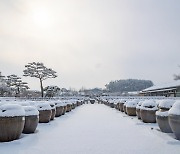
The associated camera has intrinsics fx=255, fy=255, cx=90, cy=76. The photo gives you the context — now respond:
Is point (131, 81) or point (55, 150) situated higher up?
point (131, 81)

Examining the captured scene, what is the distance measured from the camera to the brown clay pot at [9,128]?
322 inches

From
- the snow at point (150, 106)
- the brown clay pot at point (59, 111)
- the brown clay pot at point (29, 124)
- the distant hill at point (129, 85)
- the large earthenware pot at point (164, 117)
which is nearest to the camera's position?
the large earthenware pot at point (164, 117)

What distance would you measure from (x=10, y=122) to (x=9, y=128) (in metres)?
0.20

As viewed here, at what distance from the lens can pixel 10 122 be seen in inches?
326

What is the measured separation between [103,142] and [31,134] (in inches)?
126

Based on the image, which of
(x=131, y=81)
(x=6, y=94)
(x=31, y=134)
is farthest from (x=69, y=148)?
(x=131, y=81)

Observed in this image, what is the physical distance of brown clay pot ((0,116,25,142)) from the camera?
8.18 m

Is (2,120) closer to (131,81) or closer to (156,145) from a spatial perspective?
(156,145)

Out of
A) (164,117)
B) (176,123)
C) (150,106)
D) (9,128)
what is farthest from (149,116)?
(9,128)

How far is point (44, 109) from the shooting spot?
45.1 ft

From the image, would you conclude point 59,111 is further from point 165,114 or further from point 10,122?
point 10,122

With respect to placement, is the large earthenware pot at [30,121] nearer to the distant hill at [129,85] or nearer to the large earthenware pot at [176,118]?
the large earthenware pot at [176,118]

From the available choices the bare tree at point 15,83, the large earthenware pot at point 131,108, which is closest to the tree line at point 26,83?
the bare tree at point 15,83

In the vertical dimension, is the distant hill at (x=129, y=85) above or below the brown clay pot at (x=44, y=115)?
Answer: above
